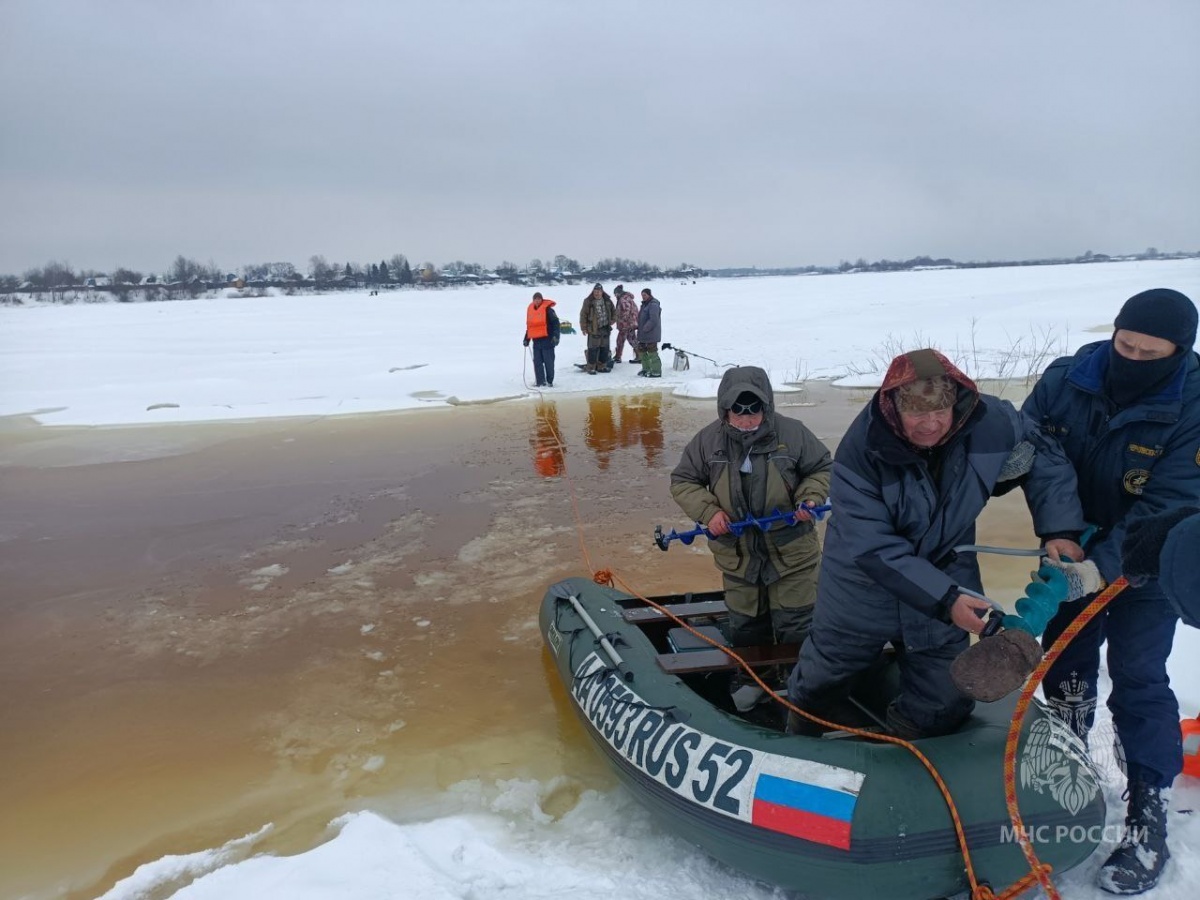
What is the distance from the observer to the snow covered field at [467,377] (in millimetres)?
2760

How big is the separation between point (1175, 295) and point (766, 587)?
6.48 feet

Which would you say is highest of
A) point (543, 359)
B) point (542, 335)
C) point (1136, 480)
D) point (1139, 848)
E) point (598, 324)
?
point (598, 324)

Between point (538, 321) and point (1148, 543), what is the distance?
11.8m

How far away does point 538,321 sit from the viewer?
43.7 feet

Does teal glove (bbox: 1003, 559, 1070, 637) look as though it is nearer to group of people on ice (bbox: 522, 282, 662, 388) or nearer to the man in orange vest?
the man in orange vest

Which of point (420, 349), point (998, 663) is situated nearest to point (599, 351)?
point (420, 349)

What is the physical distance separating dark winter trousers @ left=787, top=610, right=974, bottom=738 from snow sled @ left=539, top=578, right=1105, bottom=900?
0.10 meters

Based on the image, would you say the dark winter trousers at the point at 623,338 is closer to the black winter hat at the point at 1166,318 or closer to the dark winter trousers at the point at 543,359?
the dark winter trousers at the point at 543,359

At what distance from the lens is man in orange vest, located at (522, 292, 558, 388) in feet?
43.7

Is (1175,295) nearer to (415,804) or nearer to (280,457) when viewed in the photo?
(415,804)

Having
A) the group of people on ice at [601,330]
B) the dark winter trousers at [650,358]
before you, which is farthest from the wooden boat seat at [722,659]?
the dark winter trousers at [650,358]

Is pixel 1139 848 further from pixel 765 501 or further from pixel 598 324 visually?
pixel 598 324

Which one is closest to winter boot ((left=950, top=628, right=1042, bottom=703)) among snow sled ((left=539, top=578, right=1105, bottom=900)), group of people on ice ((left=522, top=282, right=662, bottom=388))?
snow sled ((left=539, top=578, right=1105, bottom=900))

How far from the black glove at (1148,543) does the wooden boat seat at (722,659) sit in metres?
1.57
